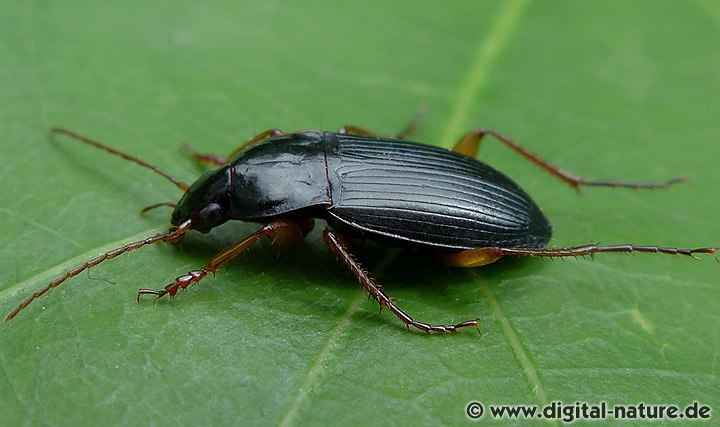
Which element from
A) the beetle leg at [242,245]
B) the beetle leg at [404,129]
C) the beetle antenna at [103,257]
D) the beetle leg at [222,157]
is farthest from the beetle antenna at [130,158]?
the beetle leg at [404,129]

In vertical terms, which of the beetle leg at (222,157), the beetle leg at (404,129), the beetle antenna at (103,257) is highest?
the beetle leg at (404,129)

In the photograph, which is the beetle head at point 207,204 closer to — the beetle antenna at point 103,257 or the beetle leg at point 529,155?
the beetle antenna at point 103,257

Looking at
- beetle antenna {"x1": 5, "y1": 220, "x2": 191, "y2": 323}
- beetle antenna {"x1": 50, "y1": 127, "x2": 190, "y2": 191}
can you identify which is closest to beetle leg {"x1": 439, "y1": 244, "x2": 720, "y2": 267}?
beetle antenna {"x1": 5, "y1": 220, "x2": 191, "y2": 323}

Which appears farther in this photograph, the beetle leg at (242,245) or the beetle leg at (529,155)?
the beetle leg at (529,155)

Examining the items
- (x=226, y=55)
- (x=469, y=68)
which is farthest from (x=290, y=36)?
(x=469, y=68)

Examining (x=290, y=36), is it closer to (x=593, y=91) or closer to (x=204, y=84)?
(x=204, y=84)
